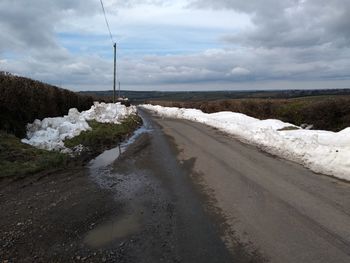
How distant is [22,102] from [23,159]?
565 cm

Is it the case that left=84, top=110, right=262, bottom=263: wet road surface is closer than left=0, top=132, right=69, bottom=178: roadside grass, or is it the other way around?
left=84, top=110, right=262, bottom=263: wet road surface

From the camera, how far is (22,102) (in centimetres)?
1591

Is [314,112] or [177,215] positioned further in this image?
[314,112]

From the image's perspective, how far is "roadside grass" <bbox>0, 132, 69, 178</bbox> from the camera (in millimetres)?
10019

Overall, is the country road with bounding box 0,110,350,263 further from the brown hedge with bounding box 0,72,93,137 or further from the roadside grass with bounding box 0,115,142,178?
the brown hedge with bounding box 0,72,93,137

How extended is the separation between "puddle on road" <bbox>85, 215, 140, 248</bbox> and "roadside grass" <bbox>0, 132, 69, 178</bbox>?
182 inches

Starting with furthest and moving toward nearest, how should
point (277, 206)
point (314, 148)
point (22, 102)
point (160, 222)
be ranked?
point (22, 102), point (314, 148), point (277, 206), point (160, 222)

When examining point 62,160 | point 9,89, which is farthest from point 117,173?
point 9,89

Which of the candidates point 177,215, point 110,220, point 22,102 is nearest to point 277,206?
point 177,215

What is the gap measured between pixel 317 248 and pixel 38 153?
9178mm

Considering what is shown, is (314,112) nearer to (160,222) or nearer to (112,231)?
(160,222)

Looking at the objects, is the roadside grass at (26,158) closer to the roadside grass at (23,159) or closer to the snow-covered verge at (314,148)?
the roadside grass at (23,159)

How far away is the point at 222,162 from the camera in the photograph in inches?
462

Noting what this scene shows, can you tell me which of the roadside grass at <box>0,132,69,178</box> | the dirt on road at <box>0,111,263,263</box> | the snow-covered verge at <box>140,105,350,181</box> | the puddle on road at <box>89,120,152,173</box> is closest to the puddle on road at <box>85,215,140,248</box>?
the dirt on road at <box>0,111,263,263</box>
